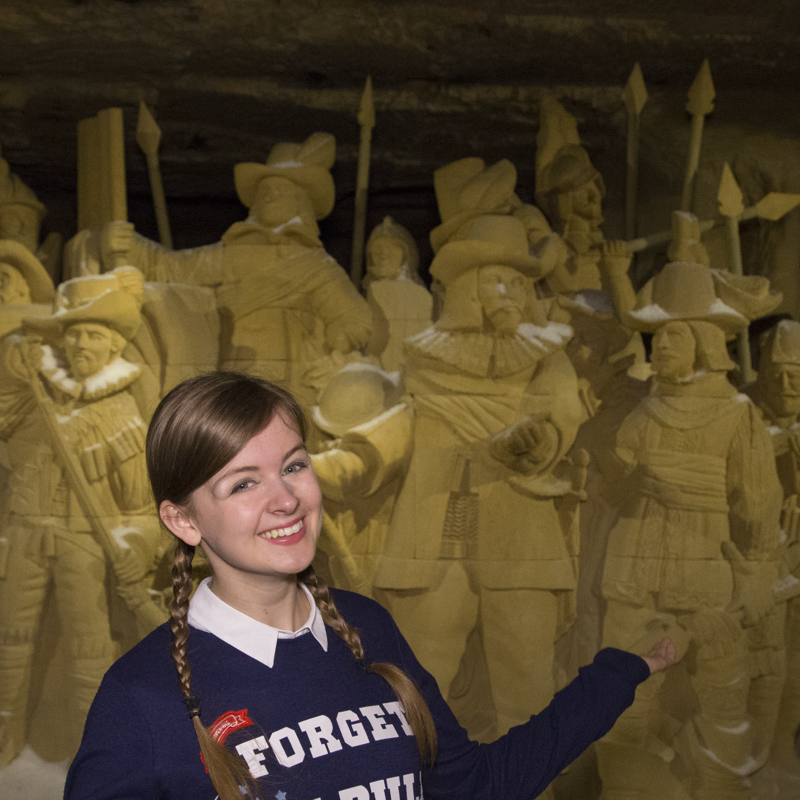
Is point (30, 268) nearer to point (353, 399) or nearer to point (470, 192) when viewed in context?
→ point (353, 399)

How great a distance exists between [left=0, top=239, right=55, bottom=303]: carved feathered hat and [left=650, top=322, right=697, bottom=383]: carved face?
2.74 meters

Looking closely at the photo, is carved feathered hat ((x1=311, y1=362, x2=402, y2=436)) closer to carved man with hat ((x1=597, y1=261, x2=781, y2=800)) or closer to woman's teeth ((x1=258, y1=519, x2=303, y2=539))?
carved man with hat ((x1=597, y1=261, x2=781, y2=800))

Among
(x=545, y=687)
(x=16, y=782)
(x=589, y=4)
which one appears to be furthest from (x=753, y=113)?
(x=16, y=782)

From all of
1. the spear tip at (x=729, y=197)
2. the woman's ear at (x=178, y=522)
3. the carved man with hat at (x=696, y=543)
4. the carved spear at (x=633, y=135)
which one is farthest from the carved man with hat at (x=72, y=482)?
the spear tip at (x=729, y=197)

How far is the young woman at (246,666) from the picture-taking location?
1.36 m

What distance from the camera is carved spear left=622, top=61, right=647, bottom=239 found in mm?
4285

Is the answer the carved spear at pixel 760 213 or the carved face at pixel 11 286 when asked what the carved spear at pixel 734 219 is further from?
the carved face at pixel 11 286

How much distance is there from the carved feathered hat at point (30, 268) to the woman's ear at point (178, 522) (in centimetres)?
288

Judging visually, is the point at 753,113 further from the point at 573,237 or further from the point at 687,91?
the point at 573,237

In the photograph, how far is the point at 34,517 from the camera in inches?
158

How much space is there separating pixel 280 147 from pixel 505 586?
2248mm

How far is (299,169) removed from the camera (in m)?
4.05

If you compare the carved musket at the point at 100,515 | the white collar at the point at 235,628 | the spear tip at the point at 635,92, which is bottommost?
the carved musket at the point at 100,515

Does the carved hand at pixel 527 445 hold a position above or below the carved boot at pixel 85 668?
above
